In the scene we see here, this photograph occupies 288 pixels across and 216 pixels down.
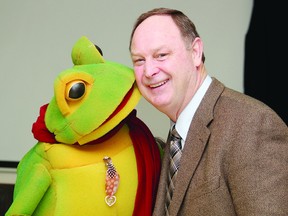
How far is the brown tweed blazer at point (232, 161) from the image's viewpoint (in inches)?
32.8

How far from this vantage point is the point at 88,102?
95cm

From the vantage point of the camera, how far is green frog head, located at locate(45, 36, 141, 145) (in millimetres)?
940

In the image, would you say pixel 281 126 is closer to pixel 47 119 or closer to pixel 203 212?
pixel 203 212

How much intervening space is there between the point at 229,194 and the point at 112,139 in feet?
1.29

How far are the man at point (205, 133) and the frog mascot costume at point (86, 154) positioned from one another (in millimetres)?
92

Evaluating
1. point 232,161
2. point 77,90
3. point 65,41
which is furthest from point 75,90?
point 65,41

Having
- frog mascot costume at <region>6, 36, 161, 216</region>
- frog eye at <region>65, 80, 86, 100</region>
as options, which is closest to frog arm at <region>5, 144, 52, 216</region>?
frog mascot costume at <region>6, 36, 161, 216</region>

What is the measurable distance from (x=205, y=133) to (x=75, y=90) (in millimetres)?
394

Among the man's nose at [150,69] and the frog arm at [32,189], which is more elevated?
the man's nose at [150,69]

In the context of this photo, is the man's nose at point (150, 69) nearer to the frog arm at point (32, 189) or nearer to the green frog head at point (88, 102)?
the green frog head at point (88, 102)

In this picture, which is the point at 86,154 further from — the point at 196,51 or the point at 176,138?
the point at 196,51

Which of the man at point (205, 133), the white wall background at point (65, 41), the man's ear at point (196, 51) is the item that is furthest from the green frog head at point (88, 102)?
the white wall background at point (65, 41)

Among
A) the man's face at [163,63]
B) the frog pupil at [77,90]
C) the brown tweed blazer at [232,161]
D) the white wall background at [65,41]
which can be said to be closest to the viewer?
the brown tweed blazer at [232,161]

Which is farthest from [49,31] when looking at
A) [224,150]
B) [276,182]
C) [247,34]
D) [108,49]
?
[276,182]
